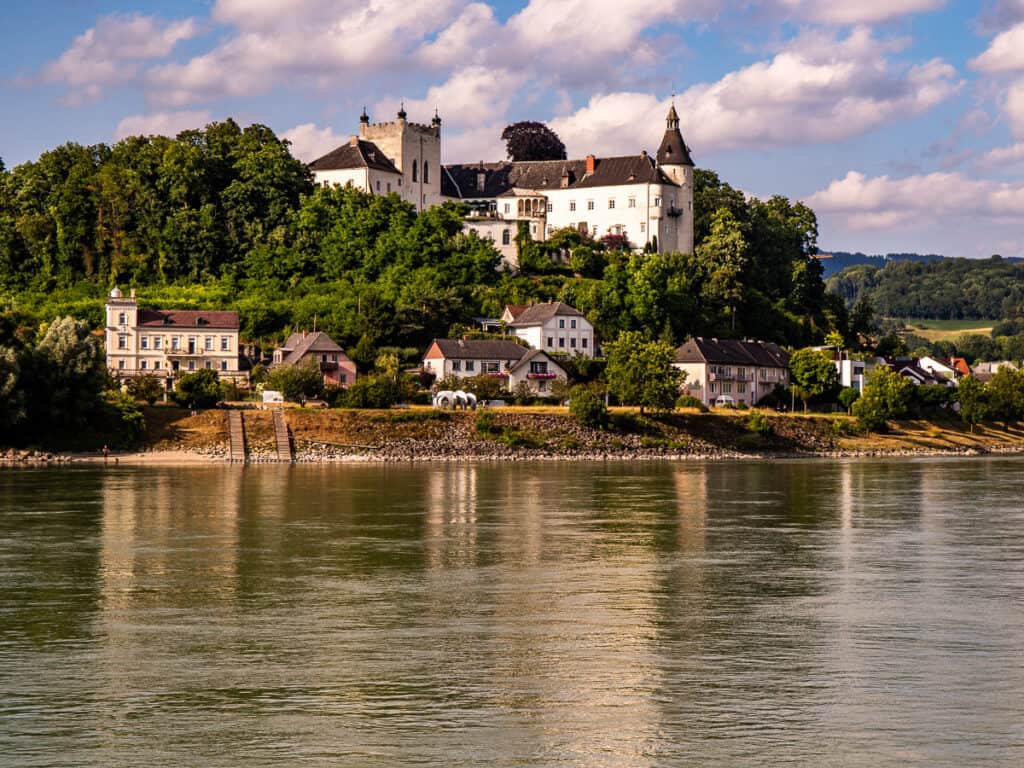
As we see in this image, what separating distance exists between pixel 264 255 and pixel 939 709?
95236mm

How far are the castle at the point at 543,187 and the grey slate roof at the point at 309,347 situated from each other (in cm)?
2201

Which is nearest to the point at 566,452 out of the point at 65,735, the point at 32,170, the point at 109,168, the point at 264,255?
the point at 264,255

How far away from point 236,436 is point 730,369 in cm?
3893

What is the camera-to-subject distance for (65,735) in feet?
63.7

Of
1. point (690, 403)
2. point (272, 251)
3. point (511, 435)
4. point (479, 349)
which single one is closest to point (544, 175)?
point (272, 251)

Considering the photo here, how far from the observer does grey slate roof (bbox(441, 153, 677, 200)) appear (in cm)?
11744

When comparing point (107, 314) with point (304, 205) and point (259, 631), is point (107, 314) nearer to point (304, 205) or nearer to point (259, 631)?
point (304, 205)

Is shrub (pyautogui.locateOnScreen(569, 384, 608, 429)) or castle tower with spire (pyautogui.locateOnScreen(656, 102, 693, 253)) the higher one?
castle tower with spire (pyautogui.locateOnScreen(656, 102, 693, 253))

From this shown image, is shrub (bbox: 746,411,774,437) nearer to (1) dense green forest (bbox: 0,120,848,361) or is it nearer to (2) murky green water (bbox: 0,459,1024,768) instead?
(1) dense green forest (bbox: 0,120,848,361)

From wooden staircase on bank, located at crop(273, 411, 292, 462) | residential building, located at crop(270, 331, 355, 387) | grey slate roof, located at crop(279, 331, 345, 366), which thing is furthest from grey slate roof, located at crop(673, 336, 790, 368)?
wooden staircase on bank, located at crop(273, 411, 292, 462)

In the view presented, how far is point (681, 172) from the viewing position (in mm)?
118250

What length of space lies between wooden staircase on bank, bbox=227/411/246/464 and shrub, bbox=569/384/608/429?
1975cm

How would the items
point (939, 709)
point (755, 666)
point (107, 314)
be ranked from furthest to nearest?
point (107, 314)
point (755, 666)
point (939, 709)

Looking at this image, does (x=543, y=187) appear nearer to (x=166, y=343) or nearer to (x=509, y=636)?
(x=166, y=343)
